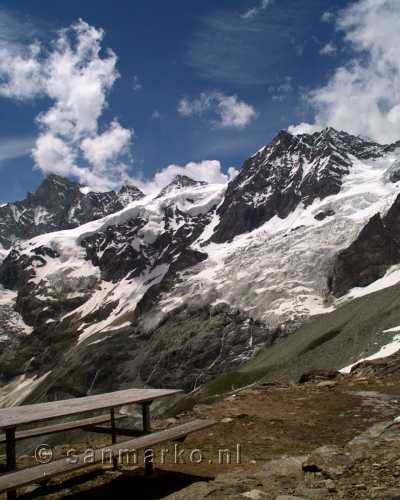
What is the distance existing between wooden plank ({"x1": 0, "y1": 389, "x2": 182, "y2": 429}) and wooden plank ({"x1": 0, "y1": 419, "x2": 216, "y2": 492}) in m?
0.87

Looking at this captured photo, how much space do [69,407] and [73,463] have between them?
4.18 ft

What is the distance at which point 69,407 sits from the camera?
12086mm

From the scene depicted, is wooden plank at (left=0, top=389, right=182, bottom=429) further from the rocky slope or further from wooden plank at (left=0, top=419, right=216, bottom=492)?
the rocky slope

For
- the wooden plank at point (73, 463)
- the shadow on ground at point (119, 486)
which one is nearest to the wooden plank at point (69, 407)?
the wooden plank at point (73, 463)

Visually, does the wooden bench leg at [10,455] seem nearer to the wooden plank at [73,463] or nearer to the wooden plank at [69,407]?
the wooden plank at [69,407]

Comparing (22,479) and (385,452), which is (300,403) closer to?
(385,452)

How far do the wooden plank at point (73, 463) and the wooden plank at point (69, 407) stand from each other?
0.87m

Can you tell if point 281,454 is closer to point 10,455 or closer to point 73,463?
point 73,463

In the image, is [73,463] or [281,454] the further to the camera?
[281,454]

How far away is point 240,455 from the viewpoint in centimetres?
1439

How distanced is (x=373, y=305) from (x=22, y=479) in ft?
357

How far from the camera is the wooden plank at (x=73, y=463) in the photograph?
9984 mm

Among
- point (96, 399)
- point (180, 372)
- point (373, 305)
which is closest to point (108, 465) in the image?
point (96, 399)

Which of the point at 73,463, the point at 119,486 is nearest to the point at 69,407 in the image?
the point at 73,463
